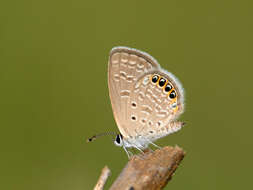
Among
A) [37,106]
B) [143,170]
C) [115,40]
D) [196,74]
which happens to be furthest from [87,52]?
[143,170]

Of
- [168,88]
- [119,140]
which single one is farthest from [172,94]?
[119,140]

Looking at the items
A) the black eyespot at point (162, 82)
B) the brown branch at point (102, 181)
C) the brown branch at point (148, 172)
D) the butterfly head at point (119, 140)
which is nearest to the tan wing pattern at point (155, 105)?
the black eyespot at point (162, 82)

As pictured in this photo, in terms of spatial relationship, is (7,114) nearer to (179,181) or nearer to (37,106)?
(37,106)

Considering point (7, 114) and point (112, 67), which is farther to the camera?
point (7, 114)

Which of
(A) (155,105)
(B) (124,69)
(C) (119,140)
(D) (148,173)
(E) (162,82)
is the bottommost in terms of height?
(D) (148,173)

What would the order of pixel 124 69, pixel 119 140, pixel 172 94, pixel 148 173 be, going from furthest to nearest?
pixel 119 140
pixel 172 94
pixel 124 69
pixel 148 173

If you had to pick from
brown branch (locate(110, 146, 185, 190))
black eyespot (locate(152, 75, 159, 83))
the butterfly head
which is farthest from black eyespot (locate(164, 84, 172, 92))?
brown branch (locate(110, 146, 185, 190))

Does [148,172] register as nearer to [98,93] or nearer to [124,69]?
[124,69]

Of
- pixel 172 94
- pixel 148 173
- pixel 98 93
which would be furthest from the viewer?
pixel 98 93
